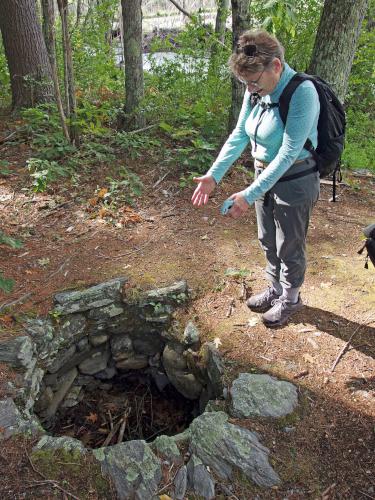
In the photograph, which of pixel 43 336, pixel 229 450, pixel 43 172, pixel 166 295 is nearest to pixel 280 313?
pixel 166 295

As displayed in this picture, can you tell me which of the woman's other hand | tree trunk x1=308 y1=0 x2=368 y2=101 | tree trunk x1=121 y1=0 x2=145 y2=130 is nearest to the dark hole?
the woman's other hand

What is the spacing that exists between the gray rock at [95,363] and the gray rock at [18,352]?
0.94m

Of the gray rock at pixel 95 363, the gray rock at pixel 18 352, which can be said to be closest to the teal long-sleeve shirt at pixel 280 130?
the gray rock at pixel 18 352

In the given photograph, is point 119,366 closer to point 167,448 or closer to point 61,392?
point 61,392

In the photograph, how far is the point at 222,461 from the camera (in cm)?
251

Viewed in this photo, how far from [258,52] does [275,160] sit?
2.05 ft

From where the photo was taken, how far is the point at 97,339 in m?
4.03

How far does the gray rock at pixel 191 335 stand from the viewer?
11.6 feet

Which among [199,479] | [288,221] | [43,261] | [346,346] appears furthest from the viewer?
[43,261]

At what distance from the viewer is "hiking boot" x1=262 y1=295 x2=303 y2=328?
340 cm

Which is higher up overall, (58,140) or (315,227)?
(58,140)

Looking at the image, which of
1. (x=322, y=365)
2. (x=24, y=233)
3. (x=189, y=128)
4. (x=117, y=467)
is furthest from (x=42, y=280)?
(x=189, y=128)

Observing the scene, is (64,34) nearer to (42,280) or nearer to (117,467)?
(42,280)

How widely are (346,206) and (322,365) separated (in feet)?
10.2
